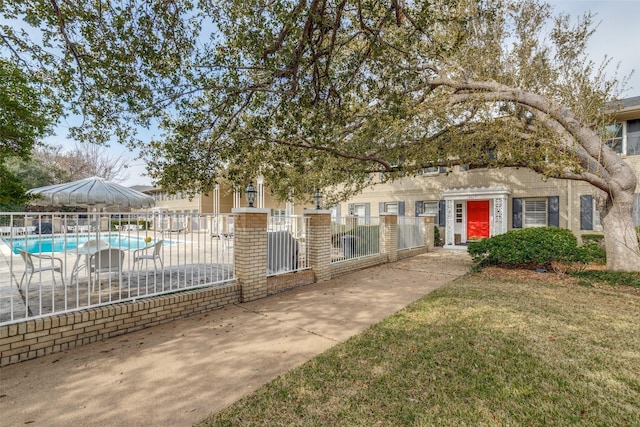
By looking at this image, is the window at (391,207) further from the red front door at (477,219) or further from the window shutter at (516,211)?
the window shutter at (516,211)

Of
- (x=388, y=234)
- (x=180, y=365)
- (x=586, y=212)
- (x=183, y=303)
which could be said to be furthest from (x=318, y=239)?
(x=586, y=212)

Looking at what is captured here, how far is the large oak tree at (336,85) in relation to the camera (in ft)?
15.9

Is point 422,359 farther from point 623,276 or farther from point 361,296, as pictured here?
point 623,276

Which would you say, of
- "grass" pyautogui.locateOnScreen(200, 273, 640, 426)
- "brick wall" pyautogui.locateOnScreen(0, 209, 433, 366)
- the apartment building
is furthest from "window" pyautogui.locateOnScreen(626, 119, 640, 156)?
"brick wall" pyautogui.locateOnScreen(0, 209, 433, 366)

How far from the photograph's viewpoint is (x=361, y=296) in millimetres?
6461

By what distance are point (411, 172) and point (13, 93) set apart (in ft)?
30.5

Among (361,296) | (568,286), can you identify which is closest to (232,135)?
(361,296)

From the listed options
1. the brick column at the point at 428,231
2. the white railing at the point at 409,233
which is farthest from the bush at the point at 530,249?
the brick column at the point at 428,231

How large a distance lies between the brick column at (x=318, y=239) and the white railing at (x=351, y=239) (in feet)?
3.60

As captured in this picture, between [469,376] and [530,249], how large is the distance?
23.5ft

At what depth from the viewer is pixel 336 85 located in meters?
5.91

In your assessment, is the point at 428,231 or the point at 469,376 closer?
the point at 469,376

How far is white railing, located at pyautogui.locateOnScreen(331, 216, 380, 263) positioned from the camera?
9.38 m

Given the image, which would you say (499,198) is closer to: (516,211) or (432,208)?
(516,211)
